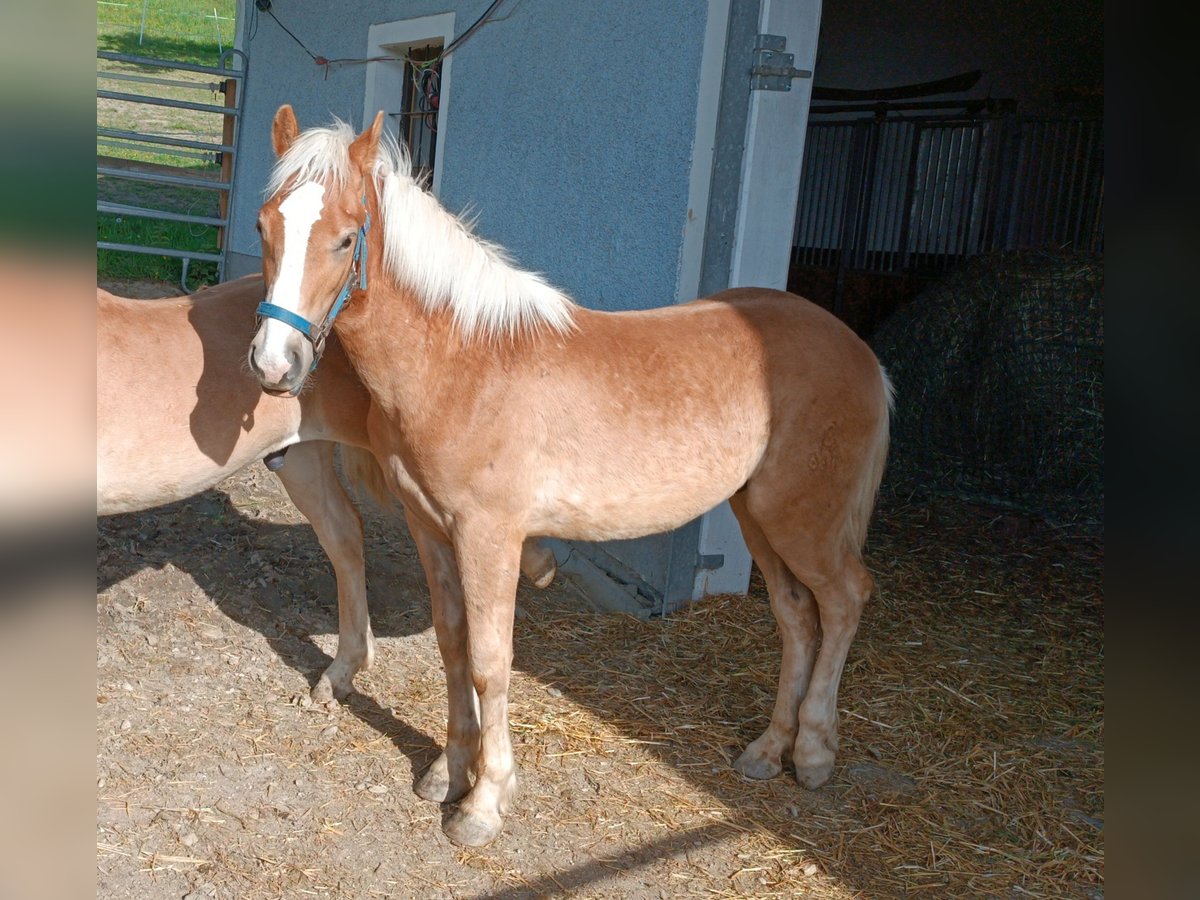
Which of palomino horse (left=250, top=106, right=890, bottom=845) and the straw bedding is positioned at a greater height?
palomino horse (left=250, top=106, right=890, bottom=845)

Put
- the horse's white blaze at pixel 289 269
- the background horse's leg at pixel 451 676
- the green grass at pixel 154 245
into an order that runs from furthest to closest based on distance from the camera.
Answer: the green grass at pixel 154 245 → the background horse's leg at pixel 451 676 → the horse's white blaze at pixel 289 269

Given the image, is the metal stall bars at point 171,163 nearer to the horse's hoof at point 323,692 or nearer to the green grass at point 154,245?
the green grass at point 154,245

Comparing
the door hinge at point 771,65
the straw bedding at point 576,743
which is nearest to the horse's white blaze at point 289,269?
the straw bedding at point 576,743

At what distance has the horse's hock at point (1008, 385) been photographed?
6562 mm

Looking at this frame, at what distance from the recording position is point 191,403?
3213 mm

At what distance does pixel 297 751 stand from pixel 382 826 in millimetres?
531

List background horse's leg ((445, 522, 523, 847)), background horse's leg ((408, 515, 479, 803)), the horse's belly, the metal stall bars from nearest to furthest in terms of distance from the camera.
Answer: background horse's leg ((445, 522, 523, 847)), the horse's belly, background horse's leg ((408, 515, 479, 803)), the metal stall bars

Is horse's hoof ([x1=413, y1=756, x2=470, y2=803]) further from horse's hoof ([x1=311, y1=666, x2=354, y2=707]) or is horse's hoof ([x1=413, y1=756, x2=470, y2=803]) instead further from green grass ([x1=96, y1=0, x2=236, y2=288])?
green grass ([x1=96, y1=0, x2=236, y2=288])

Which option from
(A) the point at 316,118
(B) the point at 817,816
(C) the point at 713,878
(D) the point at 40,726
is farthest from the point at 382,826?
(A) the point at 316,118

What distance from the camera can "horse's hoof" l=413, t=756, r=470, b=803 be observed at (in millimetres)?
3172

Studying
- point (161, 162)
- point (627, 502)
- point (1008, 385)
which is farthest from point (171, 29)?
point (627, 502)

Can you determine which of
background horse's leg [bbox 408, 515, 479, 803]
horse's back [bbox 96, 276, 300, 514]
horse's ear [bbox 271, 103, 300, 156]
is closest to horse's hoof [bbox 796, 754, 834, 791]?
background horse's leg [bbox 408, 515, 479, 803]

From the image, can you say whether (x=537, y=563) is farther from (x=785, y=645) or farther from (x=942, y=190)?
(x=942, y=190)

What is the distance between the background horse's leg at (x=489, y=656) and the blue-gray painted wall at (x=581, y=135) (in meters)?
1.99
